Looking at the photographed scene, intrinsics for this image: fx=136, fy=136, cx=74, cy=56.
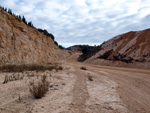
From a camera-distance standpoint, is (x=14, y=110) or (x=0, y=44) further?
(x=0, y=44)

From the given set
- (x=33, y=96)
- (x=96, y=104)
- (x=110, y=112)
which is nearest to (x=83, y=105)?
(x=96, y=104)

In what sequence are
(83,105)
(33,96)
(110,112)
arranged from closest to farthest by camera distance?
1. (110,112)
2. (83,105)
3. (33,96)

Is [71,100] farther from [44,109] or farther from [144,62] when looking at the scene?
[144,62]

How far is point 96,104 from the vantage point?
4.89 meters

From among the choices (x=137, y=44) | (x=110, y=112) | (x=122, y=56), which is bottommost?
(x=110, y=112)

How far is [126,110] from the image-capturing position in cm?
438

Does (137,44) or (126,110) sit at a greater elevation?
(137,44)

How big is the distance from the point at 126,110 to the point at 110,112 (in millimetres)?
566

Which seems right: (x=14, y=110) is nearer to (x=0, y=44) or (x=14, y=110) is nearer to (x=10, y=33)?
(x=0, y=44)

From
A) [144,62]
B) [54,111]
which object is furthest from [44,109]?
[144,62]

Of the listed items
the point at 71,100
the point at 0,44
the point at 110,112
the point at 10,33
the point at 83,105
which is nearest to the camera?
the point at 110,112

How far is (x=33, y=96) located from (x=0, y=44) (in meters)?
15.5

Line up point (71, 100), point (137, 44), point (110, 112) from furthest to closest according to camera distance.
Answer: point (137, 44)
point (71, 100)
point (110, 112)

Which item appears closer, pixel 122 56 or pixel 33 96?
pixel 33 96
